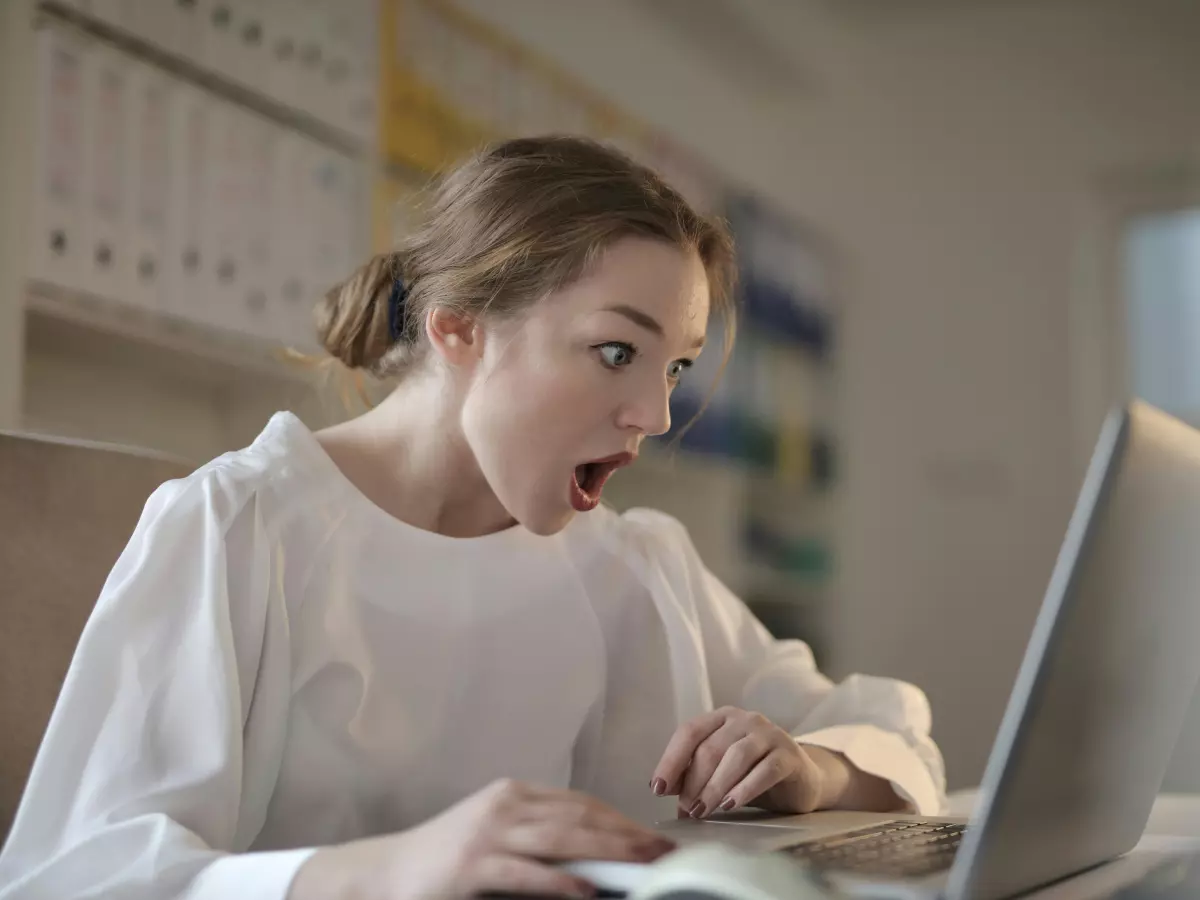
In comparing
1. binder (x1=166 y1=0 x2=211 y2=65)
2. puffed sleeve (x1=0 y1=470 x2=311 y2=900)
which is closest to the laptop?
puffed sleeve (x1=0 y1=470 x2=311 y2=900)

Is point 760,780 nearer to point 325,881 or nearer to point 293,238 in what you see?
point 325,881

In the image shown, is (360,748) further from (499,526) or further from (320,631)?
(499,526)

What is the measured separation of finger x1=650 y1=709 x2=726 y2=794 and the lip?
21 cm

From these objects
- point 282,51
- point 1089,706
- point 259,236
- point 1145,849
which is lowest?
point 1145,849

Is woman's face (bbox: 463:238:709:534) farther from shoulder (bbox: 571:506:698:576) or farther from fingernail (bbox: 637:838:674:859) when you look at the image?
fingernail (bbox: 637:838:674:859)

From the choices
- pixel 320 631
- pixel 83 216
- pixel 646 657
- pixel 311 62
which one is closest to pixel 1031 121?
pixel 311 62

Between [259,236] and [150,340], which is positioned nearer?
[150,340]

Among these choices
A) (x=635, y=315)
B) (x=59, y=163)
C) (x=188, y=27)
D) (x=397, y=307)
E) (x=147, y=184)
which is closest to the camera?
(x=635, y=315)

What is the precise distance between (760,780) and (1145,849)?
0.26 metres

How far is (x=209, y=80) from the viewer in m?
2.31

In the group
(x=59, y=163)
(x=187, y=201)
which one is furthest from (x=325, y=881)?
(x=187, y=201)

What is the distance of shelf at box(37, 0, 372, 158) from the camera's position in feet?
6.79

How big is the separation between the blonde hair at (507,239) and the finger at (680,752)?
1.17 ft

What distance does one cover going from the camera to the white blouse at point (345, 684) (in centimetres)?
78
